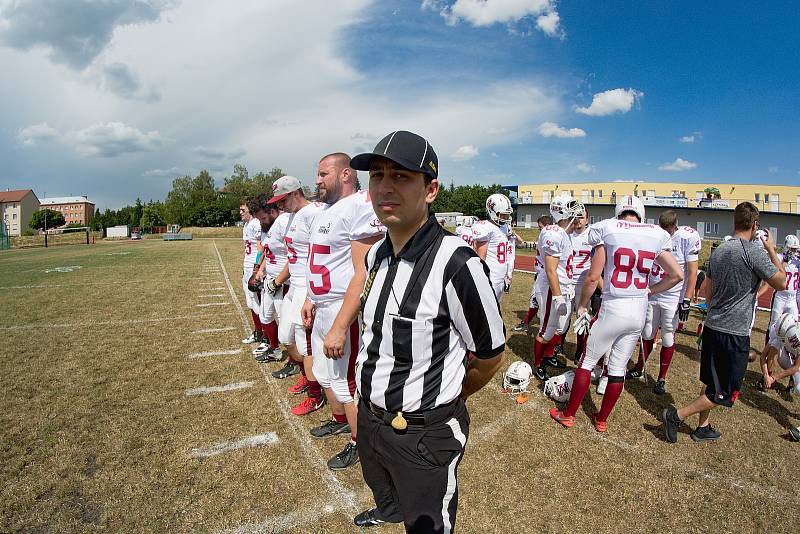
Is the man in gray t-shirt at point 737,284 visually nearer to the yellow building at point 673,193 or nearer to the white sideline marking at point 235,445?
the white sideline marking at point 235,445

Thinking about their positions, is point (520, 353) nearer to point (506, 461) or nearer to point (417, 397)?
point (506, 461)

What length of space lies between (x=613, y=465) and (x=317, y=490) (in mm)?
2706

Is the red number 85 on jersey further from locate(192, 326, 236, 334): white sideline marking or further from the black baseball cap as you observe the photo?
locate(192, 326, 236, 334): white sideline marking

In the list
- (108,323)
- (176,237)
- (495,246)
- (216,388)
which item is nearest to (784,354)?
(495,246)

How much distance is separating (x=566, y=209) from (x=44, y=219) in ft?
363

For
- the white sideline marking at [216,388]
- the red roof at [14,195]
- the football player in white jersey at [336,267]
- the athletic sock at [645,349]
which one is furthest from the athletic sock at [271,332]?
the red roof at [14,195]

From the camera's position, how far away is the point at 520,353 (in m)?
7.02

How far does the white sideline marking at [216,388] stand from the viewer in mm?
5172

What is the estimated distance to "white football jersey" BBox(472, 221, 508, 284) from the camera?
630cm

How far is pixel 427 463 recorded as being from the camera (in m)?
1.80

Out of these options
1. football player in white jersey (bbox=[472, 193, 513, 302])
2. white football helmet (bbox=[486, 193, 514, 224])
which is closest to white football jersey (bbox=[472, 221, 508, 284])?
football player in white jersey (bbox=[472, 193, 513, 302])

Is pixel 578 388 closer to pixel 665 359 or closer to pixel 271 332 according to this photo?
pixel 665 359

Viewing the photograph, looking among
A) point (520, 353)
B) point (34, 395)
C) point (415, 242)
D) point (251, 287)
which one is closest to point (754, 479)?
point (520, 353)

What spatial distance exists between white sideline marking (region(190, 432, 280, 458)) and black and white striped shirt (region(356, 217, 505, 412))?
263cm
